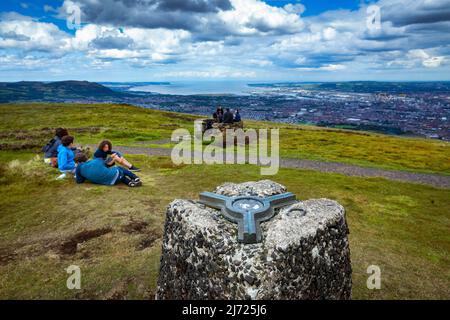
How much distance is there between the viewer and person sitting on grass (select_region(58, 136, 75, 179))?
61.8 feet

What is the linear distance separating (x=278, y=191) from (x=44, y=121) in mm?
62809

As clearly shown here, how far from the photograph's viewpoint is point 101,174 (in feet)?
57.7

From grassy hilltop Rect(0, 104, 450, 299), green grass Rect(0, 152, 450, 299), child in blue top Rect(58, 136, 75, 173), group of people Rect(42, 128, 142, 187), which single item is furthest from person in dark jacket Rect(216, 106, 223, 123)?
child in blue top Rect(58, 136, 75, 173)

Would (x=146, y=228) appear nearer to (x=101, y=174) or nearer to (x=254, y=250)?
(x=101, y=174)

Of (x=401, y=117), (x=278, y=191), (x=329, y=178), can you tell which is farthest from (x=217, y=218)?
(x=401, y=117)

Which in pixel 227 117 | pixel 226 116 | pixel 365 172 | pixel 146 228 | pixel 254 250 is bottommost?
pixel 365 172

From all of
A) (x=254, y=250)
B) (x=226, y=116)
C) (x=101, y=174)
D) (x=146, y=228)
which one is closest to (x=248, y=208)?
(x=254, y=250)

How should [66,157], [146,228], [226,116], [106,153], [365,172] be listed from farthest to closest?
[226,116], [365,172], [66,157], [106,153], [146,228]

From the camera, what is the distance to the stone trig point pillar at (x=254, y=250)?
621cm

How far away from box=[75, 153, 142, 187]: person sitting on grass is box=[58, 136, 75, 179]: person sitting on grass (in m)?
1.62

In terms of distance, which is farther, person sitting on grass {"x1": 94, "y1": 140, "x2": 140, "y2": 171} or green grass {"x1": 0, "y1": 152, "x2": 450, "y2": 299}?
person sitting on grass {"x1": 94, "y1": 140, "x2": 140, "y2": 171}

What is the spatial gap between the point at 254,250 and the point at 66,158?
16.4 m

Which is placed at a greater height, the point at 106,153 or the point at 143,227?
the point at 106,153

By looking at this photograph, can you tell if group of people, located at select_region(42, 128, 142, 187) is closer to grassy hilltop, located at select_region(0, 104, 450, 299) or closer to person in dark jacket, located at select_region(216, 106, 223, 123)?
grassy hilltop, located at select_region(0, 104, 450, 299)
